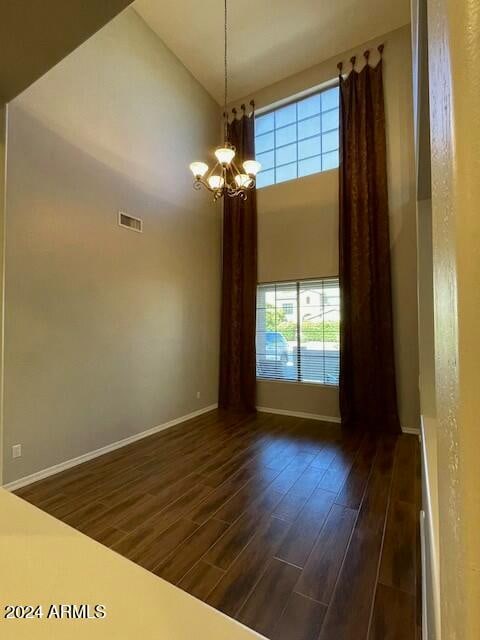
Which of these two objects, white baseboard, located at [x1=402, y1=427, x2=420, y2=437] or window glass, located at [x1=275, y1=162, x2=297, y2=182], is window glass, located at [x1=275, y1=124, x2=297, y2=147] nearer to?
window glass, located at [x1=275, y1=162, x2=297, y2=182]

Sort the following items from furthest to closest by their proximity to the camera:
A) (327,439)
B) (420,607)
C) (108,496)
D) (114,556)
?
(327,439), (108,496), (420,607), (114,556)

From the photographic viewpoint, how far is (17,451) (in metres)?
2.68

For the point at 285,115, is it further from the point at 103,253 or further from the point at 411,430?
the point at 411,430

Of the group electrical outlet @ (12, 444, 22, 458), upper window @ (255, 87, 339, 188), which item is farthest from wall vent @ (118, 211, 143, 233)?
electrical outlet @ (12, 444, 22, 458)

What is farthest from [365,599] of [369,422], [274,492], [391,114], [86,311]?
[391,114]

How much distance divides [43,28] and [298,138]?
4585 mm

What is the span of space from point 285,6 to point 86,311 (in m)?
4.74

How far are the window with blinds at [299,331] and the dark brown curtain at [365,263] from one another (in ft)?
1.01

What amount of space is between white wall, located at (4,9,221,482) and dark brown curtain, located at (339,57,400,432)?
90.6 inches

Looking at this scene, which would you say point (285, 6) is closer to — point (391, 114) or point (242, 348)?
point (391, 114)

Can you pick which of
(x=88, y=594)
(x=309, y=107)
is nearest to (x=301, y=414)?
(x=88, y=594)

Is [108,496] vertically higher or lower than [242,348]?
lower

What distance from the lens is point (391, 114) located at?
4.21 meters

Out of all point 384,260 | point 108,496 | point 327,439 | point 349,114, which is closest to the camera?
point 108,496
